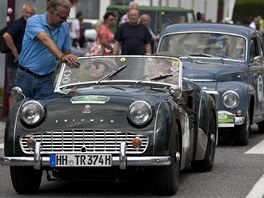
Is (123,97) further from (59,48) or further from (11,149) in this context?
(59,48)

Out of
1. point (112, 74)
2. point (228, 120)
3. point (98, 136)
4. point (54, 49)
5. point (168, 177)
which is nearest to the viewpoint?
point (98, 136)

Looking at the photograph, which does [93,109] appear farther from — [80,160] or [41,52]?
[41,52]

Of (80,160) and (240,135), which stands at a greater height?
(80,160)

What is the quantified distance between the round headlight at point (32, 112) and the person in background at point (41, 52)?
1887 mm

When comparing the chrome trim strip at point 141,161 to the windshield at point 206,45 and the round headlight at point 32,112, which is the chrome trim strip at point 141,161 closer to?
the round headlight at point 32,112

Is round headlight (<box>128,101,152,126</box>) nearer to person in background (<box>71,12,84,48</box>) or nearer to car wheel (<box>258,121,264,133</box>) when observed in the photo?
car wheel (<box>258,121,264,133</box>)

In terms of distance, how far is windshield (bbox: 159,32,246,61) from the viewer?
1669 centimetres

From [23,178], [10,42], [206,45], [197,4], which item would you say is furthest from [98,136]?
[197,4]

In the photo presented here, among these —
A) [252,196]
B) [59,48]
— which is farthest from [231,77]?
[252,196]

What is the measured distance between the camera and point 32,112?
32.8ft

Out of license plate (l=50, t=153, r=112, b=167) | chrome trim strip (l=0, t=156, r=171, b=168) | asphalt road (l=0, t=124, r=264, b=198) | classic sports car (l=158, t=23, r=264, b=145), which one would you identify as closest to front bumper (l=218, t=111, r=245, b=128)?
classic sports car (l=158, t=23, r=264, b=145)

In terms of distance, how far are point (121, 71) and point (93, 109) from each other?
4.56 feet

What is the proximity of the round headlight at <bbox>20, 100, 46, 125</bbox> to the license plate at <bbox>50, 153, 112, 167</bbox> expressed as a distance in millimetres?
383

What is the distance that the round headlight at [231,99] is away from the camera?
15.2m
